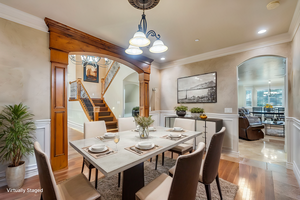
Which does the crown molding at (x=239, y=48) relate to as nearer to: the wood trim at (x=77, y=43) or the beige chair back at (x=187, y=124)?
the wood trim at (x=77, y=43)

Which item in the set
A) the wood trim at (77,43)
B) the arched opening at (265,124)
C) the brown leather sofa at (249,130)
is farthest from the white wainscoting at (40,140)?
the brown leather sofa at (249,130)

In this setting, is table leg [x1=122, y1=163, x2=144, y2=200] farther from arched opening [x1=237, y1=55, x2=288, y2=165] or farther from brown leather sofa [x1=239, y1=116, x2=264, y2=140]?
brown leather sofa [x1=239, y1=116, x2=264, y2=140]

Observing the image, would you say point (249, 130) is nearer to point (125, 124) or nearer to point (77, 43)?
point (125, 124)

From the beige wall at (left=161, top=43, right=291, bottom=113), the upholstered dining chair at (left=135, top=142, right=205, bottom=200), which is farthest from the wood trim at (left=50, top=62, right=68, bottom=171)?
the beige wall at (left=161, top=43, right=291, bottom=113)

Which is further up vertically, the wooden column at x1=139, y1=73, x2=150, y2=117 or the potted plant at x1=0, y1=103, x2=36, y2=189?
the wooden column at x1=139, y1=73, x2=150, y2=117

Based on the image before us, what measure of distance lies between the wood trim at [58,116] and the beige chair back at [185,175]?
232cm

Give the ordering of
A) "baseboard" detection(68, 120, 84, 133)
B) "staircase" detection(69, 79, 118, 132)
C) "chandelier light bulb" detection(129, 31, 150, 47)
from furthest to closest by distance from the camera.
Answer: "baseboard" detection(68, 120, 84, 133) < "staircase" detection(69, 79, 118, 132) < "chandelier light bulb" detection(129, 31, 150, 47)

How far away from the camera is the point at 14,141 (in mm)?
1846

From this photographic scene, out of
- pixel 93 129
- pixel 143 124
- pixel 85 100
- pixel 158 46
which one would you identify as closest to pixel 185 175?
pixel 143 124

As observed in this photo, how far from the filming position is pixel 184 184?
2.99 feet

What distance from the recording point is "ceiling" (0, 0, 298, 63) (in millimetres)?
1922

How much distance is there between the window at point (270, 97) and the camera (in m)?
8.35

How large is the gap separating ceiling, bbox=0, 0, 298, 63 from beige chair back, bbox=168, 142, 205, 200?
198 cm

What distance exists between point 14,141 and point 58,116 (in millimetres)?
668
